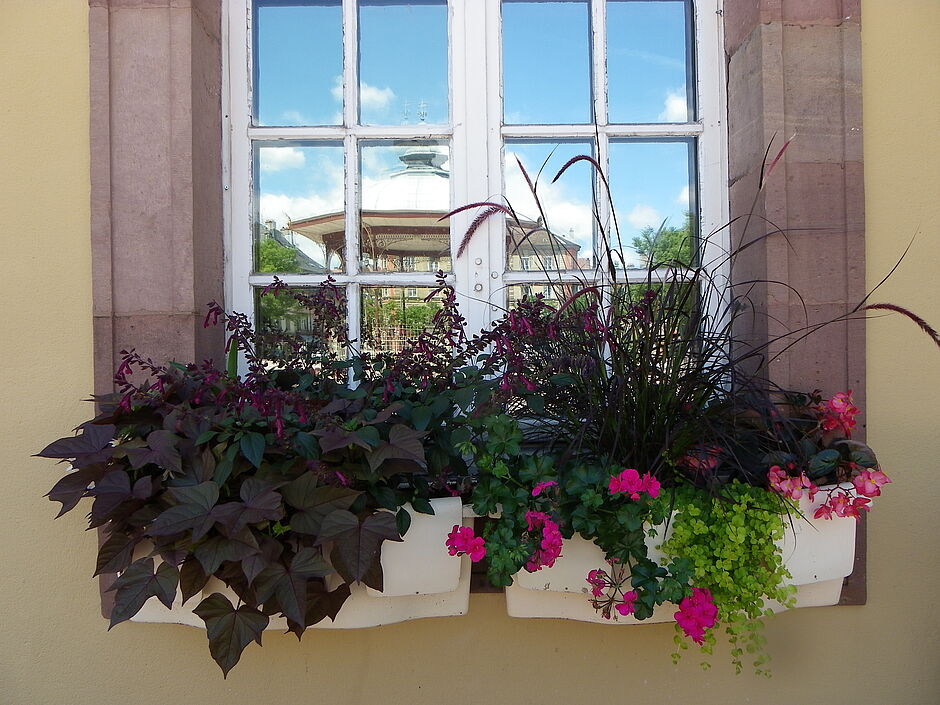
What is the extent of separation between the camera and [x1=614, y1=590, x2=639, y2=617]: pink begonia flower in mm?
1498

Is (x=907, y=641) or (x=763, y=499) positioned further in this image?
(x=907, y=641)

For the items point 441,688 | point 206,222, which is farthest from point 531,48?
point 441,688

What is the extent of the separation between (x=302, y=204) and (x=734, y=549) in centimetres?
152

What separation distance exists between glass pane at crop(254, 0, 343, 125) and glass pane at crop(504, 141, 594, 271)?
57 centimetres

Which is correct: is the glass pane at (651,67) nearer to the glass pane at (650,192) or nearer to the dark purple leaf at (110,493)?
the glass pane at (650,192)

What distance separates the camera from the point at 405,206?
2.20 metres

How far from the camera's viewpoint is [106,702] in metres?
1.91

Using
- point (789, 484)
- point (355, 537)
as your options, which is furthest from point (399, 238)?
point (789, 484)

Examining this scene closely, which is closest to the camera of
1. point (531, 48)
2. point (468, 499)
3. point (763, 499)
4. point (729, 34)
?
point (763, 499)

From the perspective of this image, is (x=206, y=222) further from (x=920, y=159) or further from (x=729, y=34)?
(x=920, y=159)

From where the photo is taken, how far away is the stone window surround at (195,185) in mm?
1884

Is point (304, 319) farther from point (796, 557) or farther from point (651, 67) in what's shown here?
point (796, 557)

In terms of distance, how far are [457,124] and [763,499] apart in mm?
1340

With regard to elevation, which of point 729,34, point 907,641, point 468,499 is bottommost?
point 907,641
